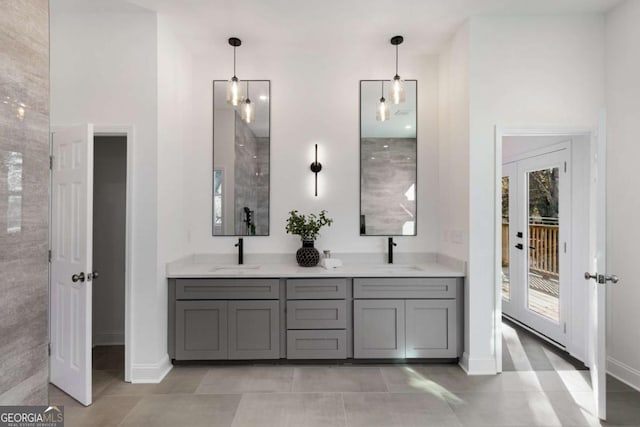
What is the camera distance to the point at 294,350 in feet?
9.62

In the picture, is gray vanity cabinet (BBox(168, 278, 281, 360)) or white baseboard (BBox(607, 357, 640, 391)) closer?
white baseboard (BBox(607, 357, 640, 391))

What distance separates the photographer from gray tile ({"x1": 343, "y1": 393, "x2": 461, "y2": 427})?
2.17m

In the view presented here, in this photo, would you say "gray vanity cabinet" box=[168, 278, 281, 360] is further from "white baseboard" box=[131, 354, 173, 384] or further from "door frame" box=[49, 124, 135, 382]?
"door frame" box=[49, 124, 135, 382]

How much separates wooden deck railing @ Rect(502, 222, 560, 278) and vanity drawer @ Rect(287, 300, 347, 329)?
7.69 ft

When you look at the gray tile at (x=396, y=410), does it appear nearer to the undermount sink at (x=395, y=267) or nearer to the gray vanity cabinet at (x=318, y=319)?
the gray vanity cabinet at (x=318, y=319)

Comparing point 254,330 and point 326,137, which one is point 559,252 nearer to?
point 326,137

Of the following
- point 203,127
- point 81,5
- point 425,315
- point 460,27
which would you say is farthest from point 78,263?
point 460,27

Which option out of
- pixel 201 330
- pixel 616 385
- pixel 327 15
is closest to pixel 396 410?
pixel 201 330

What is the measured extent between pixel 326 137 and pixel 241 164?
0.97m

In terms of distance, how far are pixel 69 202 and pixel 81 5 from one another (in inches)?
64.2

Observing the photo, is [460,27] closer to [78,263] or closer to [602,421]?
[602,421]

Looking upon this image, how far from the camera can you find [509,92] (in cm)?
284

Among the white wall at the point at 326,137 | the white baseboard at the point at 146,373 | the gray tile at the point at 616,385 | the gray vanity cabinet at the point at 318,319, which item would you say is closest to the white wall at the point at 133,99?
the white baseboard at the point at 146,373

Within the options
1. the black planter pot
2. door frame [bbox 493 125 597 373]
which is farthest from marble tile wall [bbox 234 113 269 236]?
door frame [bbox 493 125 597 373]
